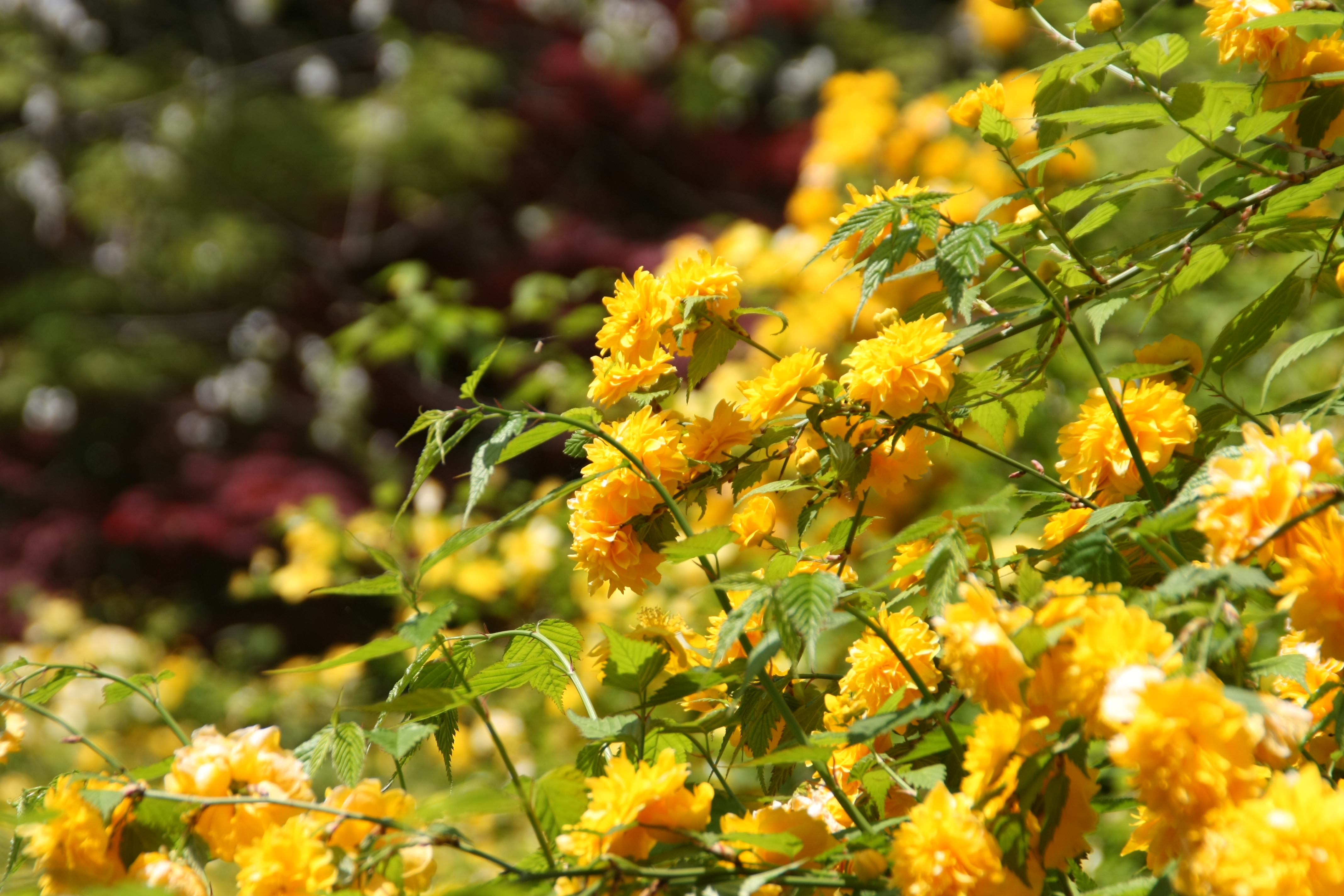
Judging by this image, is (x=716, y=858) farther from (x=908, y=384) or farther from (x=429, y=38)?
(x=429, y=38)

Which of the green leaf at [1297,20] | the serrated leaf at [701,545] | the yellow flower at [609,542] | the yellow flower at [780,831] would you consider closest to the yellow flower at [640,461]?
the yellow flower at [609,542]

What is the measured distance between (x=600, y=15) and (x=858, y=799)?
181 inches

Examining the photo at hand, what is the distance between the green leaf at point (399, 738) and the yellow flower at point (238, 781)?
0.05 m

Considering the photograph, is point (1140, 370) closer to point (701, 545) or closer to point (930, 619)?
point (930, 619)

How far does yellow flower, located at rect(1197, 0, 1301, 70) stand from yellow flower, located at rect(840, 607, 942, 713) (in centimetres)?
48

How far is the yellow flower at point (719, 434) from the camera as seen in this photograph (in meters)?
0.76

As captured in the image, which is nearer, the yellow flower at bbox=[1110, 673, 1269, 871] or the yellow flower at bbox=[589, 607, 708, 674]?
the yellow flower at bbox=[1110, 673, 1269, 871]

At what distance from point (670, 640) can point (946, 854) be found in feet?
0.86

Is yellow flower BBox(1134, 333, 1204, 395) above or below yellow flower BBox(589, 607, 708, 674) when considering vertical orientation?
above

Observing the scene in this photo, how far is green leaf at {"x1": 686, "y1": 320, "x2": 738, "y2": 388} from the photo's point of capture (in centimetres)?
76

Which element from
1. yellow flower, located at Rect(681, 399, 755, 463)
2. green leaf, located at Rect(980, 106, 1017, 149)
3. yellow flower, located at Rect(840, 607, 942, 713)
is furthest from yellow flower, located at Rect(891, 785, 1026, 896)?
green leaf, located at Rect(980, 106, 1017, 149)

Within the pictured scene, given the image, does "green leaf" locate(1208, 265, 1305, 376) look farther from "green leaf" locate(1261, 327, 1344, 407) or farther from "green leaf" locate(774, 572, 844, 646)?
"green leaf" locate(774, 572, 844, 646)

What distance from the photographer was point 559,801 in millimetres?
562

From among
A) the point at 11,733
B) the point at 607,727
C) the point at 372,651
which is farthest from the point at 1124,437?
the point at 11,733
